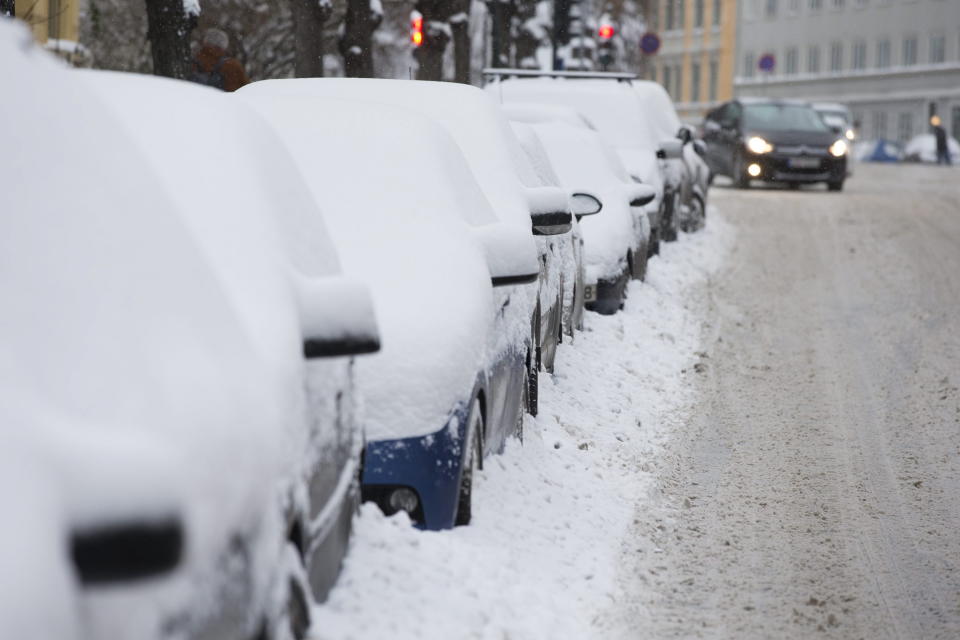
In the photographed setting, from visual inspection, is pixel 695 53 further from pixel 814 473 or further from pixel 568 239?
pixel 814 473

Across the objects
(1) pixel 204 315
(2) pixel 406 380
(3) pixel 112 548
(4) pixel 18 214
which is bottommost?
(2) pixel 406 380

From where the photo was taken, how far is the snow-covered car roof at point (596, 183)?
1259cm

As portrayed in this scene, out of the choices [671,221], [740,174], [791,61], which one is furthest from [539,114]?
[791,61]

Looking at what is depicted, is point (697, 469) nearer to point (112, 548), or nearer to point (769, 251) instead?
point (112, 548)

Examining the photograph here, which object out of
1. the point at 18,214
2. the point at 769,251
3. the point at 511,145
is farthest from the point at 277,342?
the point at 769,251

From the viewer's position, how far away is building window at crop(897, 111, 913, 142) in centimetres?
7488

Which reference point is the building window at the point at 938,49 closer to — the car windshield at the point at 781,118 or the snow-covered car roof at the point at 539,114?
the car windshield at the point at 781,118

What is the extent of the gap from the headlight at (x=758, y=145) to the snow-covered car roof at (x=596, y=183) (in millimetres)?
17442

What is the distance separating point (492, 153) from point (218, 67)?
7424 mm

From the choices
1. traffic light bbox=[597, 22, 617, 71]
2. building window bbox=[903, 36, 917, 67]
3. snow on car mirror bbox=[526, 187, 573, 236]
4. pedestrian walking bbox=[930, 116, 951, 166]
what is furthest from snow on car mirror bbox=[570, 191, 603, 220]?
building window bbox=[903, 36, 917, 67]

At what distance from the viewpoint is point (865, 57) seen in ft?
257

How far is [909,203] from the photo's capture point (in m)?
27.5

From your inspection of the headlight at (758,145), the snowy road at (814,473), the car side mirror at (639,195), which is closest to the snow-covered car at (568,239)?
the snowy road at (814,473)

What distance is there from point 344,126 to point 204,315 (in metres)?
3.70
